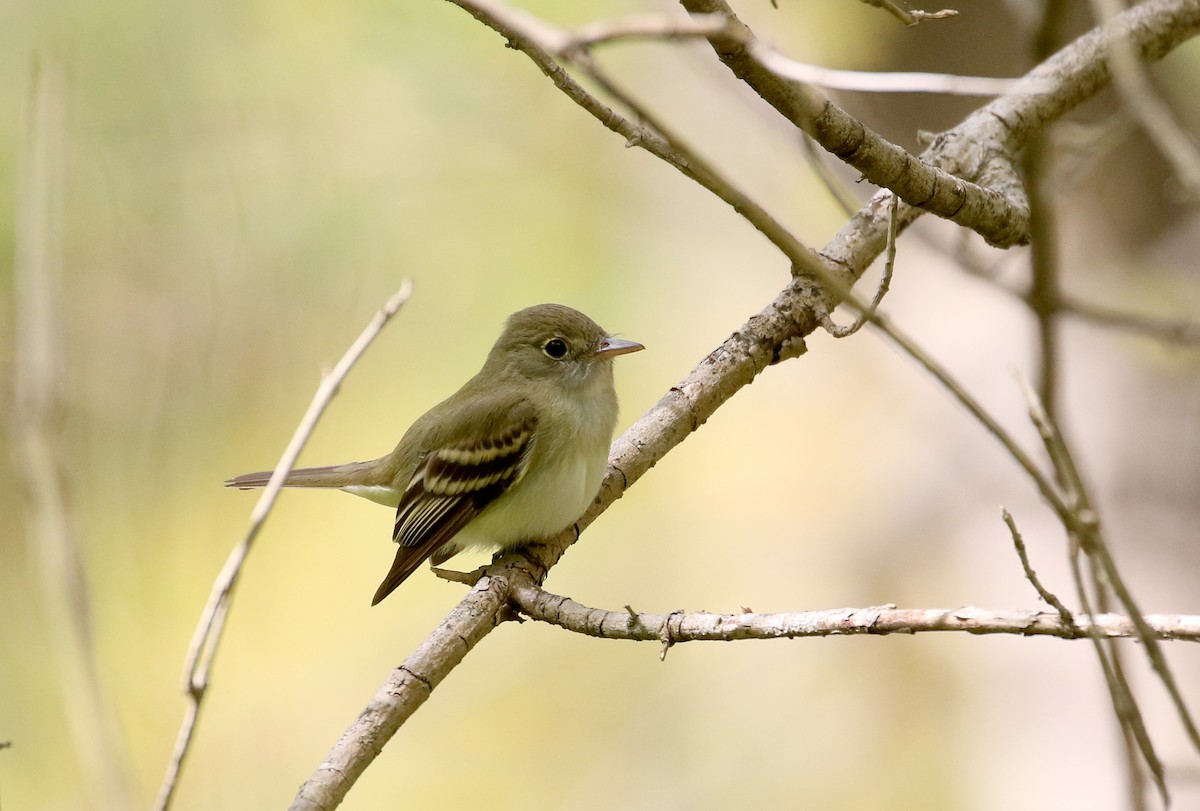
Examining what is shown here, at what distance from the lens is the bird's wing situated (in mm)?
4172

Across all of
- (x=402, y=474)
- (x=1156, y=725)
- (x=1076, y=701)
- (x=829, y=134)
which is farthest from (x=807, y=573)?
(x=829, y=134)

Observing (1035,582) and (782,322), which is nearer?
(1035,582)

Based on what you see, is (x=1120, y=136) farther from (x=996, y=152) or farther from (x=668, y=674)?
(x=668, y=674)

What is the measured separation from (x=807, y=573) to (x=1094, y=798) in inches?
98.1

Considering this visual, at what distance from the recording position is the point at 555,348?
15.5ft

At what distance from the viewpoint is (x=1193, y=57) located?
236 inches

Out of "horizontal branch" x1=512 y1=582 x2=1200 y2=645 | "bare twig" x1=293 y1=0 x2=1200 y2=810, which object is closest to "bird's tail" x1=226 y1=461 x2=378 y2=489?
"bare twig" x1=293 y1=0 x2=1200 y2=810

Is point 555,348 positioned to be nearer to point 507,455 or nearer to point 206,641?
point 507,455

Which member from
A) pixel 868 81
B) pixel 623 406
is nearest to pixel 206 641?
pixel 868 81

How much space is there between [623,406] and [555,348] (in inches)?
115

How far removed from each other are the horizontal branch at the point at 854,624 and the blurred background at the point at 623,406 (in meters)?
1.91

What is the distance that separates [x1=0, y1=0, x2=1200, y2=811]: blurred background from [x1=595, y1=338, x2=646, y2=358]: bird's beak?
1.14 m

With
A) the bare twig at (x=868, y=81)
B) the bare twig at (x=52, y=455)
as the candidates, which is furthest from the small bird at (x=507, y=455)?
the bare twig at (x=868, y=81)

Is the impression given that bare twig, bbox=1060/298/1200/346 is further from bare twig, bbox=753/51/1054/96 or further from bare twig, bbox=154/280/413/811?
bare twig, bbox=154/280/413/811
